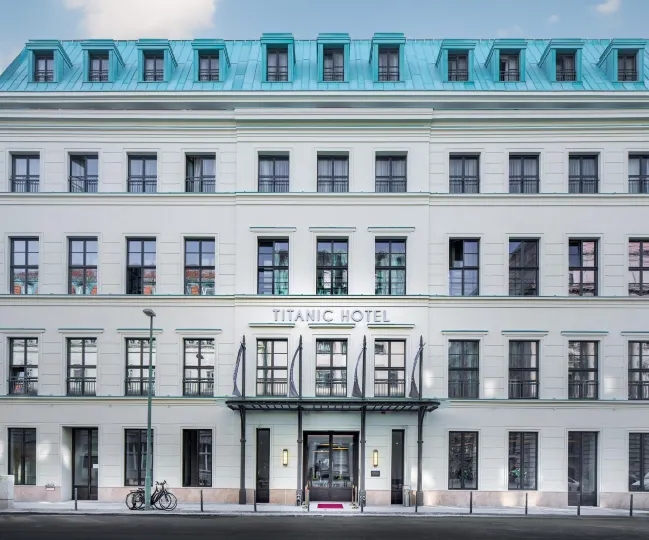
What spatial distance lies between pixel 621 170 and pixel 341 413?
1742cm

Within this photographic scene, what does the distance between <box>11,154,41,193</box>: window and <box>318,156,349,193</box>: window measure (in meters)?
13.7

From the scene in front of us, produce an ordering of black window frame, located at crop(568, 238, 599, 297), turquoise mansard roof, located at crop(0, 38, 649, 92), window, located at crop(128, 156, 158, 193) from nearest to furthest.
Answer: black window frame, located at crop(568, 238, 599, 297) → window, located at crop(128, 156, 158, 193) → turquoise mansard roof, located at crop(0, 38, 649, 92)

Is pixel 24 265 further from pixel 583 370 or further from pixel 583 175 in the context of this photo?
pixel 583 175

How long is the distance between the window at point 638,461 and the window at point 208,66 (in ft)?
87.3

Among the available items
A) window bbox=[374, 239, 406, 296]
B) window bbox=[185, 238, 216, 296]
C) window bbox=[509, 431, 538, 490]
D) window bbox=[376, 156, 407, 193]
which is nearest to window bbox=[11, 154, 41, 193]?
window bbox=[185, 238, 216, 296]

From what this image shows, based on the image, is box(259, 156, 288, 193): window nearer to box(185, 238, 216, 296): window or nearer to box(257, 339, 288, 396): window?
box(185, 238, 216, 296): window

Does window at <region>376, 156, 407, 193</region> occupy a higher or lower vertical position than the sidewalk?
higher

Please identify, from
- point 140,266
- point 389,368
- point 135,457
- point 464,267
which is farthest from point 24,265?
point 464,267

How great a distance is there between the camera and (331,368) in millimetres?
29359

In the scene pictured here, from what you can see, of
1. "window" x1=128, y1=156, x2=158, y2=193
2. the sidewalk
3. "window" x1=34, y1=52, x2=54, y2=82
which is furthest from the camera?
"window" x1=34, y1=52, x2=54, y2=82

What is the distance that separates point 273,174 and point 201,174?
354cm

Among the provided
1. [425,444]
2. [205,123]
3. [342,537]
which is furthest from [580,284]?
[205,123]

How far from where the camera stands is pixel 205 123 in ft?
99.6

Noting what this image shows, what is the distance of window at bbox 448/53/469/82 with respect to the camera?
31.9 meters
